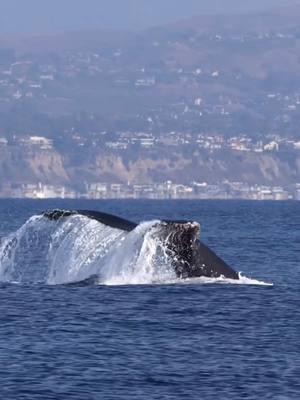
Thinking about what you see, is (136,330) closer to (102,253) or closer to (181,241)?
(181,241)

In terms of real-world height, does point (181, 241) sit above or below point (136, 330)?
above

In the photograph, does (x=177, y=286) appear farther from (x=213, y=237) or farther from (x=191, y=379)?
(x=213, y=237)

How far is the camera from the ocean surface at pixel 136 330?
27672 millimetres

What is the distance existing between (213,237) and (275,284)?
34536 mm

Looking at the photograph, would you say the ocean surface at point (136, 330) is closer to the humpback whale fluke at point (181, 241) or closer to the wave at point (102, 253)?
the wave at point (102, 253)

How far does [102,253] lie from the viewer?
131ft

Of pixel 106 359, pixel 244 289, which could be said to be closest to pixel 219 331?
pixel 106 359

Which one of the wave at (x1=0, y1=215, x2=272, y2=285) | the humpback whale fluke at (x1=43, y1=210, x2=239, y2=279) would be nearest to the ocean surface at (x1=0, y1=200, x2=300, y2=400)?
the wave at (x1=0, y1=215, x2=272, y2=285)

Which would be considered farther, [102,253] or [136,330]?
[102,253]

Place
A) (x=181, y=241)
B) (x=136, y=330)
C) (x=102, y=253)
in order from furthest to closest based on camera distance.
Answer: (x=102, y=253) → (x=181, y=241) → (x=136, y=330)

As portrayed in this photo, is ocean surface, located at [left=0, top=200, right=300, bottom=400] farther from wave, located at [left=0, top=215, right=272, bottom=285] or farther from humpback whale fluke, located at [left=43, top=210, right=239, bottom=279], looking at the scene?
humpback whale fluke, located at [left=43, top=210, right=239, bottom=279]

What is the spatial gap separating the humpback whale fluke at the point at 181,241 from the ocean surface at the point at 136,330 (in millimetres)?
295

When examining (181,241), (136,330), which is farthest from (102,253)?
(136,330)

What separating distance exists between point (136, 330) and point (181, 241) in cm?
362
